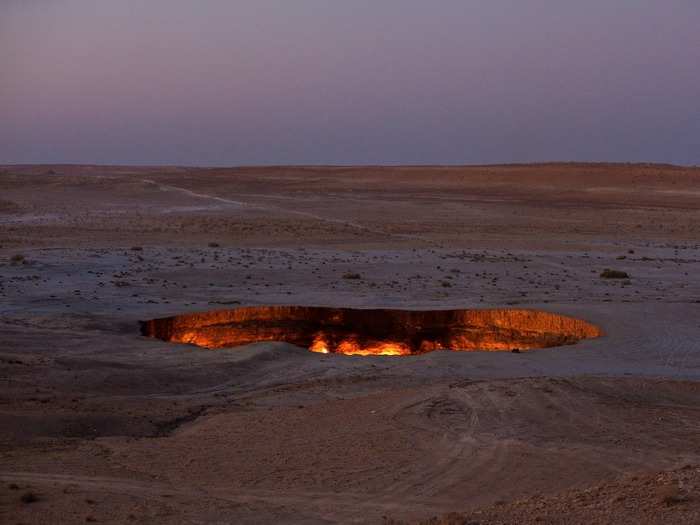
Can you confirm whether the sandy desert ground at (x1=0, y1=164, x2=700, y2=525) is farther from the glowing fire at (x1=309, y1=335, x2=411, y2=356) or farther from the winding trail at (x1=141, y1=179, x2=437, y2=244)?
the winding trail at (x1=141, y1=179, x2=437, y2=244)

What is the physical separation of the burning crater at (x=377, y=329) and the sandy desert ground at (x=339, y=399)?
675 millimetres

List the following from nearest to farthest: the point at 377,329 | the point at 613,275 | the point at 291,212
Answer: the point at 377,329 < the point at 613,275 < the point at 291,212

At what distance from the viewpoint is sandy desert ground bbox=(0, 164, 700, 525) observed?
324 inches

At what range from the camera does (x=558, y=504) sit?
7199 millimetres

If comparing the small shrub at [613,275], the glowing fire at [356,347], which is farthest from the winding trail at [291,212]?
the glowing fire at [356,347]

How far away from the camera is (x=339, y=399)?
41.2 feet

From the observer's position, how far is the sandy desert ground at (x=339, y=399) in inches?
324

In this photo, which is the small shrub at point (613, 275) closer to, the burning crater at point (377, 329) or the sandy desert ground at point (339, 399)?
the sandy desert ground at point (339, 399)

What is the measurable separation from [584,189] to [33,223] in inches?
1726

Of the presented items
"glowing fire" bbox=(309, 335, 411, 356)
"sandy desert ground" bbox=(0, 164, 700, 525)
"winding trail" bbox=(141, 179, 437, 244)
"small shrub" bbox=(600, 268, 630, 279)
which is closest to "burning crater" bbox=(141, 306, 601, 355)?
"glowing fire" bbox=(309, 335, 411, 356)

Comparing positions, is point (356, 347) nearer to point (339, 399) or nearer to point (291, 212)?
point (339, 399)

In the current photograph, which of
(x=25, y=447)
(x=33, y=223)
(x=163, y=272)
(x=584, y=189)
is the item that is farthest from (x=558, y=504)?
(x=584, y=189)

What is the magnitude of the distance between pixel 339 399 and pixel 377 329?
663cm

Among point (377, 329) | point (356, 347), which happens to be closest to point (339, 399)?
point (356, 347)
